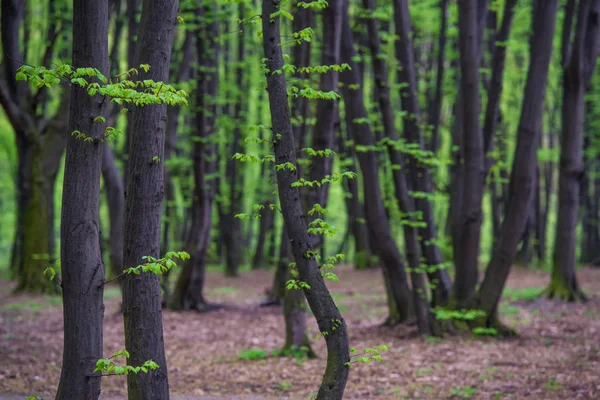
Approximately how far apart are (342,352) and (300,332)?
495 centimetres

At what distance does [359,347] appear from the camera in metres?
11.2

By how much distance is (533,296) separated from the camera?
16.0m

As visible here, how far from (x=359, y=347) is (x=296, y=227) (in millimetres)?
6232

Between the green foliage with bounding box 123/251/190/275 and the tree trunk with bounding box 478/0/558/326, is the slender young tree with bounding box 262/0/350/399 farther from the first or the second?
the tree trunk with bounding box 478/0/558/326

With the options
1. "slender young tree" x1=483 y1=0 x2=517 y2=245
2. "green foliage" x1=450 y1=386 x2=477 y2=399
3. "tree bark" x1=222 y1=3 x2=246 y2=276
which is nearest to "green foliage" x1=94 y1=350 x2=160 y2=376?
"green foliage" x1=450 y1=386 x2=477 y2=399

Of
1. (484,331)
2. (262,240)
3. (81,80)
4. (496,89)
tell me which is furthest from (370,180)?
(262,240)

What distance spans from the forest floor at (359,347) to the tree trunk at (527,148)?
4.12 feet

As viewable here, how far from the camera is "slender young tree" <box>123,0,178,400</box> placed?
532 cm

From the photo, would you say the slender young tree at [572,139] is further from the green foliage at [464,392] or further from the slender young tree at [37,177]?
the slender young tree at [37,177]

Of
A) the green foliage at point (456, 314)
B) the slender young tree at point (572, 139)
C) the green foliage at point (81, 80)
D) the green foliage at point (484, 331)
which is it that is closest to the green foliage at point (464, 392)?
the green foliage at point (456, 314)

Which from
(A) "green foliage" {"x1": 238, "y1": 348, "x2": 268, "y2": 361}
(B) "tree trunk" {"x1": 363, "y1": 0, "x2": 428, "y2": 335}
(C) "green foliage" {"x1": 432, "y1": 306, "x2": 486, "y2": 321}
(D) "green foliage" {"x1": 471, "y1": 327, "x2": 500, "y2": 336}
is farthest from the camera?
(B) "tree trunk" {"x1": 363, "y1": 0, "x2": 428, "y2": 335}

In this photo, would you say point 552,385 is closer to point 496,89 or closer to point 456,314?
point 456,314

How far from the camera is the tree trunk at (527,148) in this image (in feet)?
35.5

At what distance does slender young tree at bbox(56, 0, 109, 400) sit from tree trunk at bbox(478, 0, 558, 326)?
7942 mm
